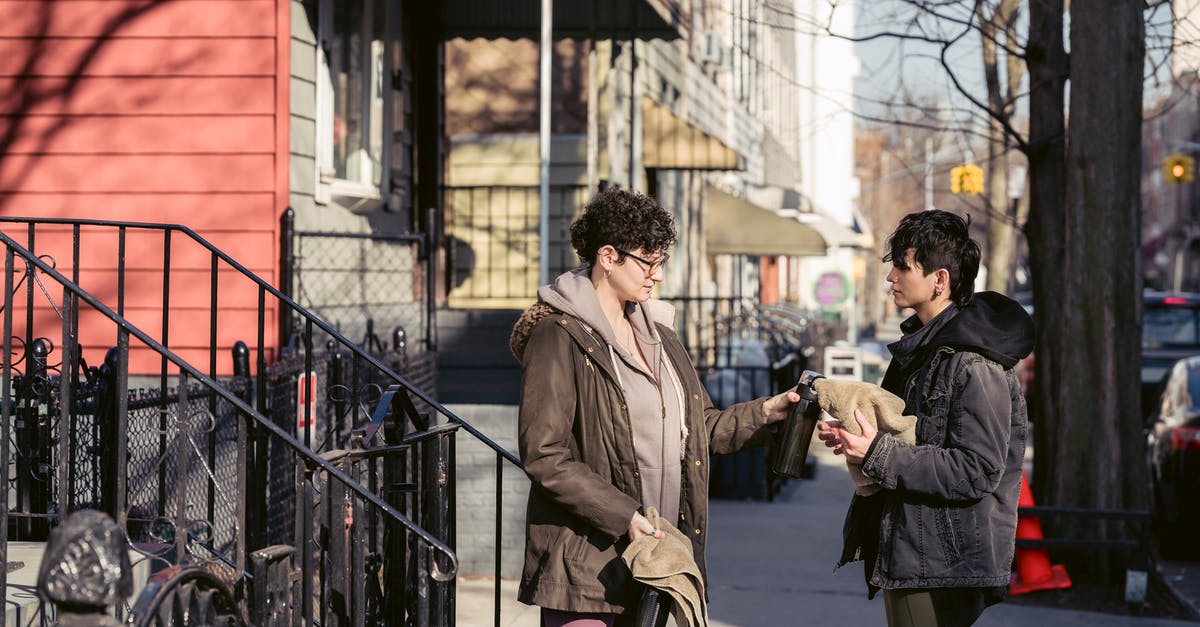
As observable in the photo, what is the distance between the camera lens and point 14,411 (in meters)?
6.68

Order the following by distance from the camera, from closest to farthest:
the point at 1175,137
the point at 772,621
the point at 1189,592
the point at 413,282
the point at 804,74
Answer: the point at 772,621 < the point at 1189,592 < the point at 413,282 < the point at 804,74 < the point at 1175,137

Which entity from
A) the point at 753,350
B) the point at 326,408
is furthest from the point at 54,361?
the point at 753,350

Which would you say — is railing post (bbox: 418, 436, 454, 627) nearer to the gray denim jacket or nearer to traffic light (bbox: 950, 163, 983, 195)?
the gray denim jacket

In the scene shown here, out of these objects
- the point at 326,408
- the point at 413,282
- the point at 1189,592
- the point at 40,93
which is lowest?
the point at 1189,592

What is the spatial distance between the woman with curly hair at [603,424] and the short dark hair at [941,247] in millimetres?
652

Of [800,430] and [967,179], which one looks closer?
[800,430]

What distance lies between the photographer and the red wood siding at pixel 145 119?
9258 mm

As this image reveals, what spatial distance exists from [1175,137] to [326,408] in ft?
271

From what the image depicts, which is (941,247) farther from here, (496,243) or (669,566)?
(496,243)

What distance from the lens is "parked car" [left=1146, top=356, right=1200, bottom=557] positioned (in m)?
11.0

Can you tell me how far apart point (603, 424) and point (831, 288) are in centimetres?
2813

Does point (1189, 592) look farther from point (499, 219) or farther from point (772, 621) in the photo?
point (499, 219)

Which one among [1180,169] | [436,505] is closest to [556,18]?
[436,505]

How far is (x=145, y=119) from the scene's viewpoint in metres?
9.32
